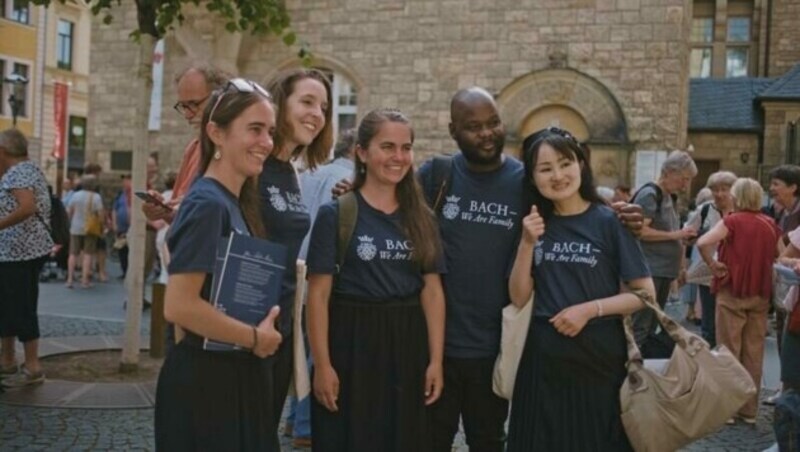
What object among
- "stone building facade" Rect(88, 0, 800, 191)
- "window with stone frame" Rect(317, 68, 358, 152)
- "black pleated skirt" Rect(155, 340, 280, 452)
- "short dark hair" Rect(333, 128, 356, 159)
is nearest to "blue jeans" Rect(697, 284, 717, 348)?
"short dark hair" Rect(333, 128, 356, 159)

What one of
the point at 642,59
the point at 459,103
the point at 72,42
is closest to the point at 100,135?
the point at 642,59

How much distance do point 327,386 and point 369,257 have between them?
0.52 metres

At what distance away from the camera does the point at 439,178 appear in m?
3.77

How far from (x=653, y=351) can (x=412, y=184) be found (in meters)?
1.28

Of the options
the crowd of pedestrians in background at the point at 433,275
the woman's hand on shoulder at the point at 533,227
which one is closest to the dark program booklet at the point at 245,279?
the crowd of pedestrians in background at the point at 433,275

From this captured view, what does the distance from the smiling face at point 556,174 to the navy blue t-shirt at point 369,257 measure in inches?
22.9

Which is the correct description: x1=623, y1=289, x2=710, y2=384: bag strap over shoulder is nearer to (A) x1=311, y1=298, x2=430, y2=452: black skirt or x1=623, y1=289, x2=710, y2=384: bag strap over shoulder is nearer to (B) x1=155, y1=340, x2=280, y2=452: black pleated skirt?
(A) x1=311, y1=298, x2=430, y2=452: black skirt

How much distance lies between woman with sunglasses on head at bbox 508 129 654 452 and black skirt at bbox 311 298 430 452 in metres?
0.45

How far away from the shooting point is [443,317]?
352cm

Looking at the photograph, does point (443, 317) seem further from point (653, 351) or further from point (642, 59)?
point (642, 59)

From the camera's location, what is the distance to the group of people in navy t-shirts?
336 centimetres

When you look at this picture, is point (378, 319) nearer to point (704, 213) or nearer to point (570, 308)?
point (570, 308)

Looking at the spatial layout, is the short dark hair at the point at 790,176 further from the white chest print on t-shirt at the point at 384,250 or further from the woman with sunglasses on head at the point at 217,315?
the woman with sunglasses on head at the point at 217,315

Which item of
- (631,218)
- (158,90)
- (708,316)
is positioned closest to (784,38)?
(158,90)
